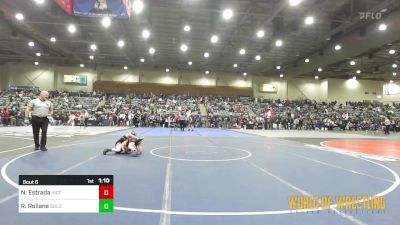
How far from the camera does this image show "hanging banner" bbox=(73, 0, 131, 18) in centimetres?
1049

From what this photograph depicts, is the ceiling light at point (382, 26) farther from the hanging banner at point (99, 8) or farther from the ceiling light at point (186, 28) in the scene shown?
the hanging banner at point (99, 8)

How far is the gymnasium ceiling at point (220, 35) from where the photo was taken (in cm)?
2039

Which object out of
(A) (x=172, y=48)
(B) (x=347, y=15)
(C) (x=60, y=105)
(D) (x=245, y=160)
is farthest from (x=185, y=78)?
(D) (x=245, y=160)

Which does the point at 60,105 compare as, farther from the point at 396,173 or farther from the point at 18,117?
the point at 396,173

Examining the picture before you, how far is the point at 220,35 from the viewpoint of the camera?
88.4 ft

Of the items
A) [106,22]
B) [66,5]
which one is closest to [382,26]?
[106,22]

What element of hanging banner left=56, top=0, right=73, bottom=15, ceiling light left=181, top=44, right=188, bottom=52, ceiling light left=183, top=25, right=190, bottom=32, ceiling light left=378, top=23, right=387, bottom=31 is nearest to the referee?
hanging banner left=56, top=0, right=73, bottom=15

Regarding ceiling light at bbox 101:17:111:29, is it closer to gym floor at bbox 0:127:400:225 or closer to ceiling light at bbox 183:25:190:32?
ceiling light at bbox 183:25:190:32

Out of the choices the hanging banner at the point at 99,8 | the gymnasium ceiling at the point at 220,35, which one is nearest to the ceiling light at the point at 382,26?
the gymnasium ceiling at the point at 220,35

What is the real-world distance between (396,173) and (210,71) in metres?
41.3

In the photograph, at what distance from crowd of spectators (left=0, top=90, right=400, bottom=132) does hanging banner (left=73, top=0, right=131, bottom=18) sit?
17523 millimetres

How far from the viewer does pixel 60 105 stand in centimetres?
3456
